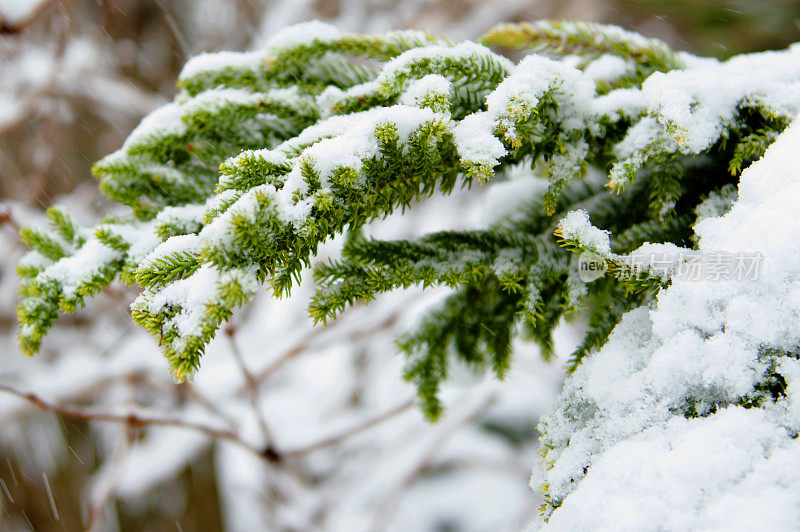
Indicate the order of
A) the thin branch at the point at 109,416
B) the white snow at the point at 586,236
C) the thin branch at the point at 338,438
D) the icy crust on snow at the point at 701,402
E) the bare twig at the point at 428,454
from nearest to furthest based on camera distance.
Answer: the icy crust on snow at the point at 701,402, the white snow at the point at 586,236, the thin branch at the point at 109,416, the thin branch at the point at 338,438, the bare twig at the point at 428,454

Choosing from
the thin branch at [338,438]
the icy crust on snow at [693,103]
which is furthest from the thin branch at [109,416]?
the icy crust on snow at [693,103]

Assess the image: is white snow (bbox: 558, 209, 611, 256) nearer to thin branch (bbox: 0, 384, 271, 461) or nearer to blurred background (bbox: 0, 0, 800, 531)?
thin branch (bbox: 0, 384, 271, 461)

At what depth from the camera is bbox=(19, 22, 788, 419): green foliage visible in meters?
0.66

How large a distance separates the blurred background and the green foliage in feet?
4.05

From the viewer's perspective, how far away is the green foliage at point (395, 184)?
66 cm

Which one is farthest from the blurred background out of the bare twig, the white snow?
the white snow

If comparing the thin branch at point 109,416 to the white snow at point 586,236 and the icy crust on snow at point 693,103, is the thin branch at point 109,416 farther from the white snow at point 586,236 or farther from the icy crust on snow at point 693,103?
the icy crust on snow at point 693,103

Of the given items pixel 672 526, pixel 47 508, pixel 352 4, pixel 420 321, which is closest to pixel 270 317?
pixel 47 508

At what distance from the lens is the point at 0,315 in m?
3.70

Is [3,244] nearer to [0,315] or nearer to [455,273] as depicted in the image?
[0,315]

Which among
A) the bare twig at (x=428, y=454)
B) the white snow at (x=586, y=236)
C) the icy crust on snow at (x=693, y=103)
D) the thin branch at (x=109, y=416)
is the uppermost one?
the icy crust on snow at (x=693, y=103)

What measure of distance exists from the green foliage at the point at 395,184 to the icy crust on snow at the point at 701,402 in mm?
83

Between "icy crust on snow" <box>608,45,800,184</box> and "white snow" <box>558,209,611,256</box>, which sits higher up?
"icy crust on snow" <box>608,45,800,184</box>

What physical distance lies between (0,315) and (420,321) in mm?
4002
